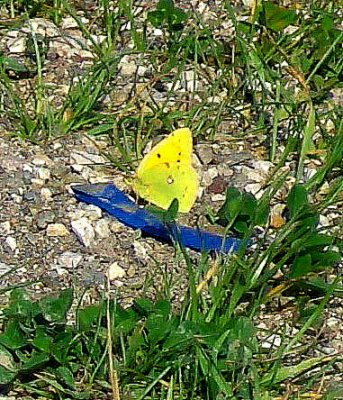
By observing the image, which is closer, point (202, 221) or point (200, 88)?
point (202, 221)

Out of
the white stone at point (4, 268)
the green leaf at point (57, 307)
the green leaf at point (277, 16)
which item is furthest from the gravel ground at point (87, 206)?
the green leaf at point (277, 16)

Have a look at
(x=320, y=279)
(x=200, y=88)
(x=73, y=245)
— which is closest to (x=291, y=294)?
(x=320, y=279)

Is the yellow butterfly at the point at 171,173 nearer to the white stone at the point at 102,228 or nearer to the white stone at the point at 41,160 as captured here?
the white stone at the point at 102,228

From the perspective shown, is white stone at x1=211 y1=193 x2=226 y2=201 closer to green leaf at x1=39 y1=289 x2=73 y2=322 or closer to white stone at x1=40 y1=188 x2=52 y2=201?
white stone at x1=40 y1=188 x2=52 y2=201

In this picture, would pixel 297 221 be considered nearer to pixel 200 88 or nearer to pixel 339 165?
pixel 339 165

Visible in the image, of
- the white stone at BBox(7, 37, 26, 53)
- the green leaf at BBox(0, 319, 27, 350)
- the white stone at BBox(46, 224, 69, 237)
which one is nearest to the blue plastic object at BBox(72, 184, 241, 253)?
the white stone at BBox(46, 224, 69, 237)

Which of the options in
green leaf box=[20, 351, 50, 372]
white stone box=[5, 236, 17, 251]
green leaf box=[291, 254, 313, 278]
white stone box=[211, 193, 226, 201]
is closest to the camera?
green leaf box=[20, 351, 50, 372]
